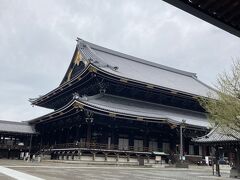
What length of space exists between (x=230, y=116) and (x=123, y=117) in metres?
17.0

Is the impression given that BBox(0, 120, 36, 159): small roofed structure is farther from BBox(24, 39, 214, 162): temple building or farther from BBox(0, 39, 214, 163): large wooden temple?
BBox(24, 39, 214, 162): temple building

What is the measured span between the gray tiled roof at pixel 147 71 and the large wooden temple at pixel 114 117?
1.13ft

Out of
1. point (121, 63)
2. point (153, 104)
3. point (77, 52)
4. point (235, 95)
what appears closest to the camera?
point (235, 95)

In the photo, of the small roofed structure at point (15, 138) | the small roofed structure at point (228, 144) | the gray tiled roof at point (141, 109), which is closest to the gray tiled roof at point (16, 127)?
the small roofed structure at point (15, 138)

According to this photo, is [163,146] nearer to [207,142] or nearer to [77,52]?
[207,142]

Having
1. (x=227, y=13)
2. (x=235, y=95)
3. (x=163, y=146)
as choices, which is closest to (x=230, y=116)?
(x=235, y=95)

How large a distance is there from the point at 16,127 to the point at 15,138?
5.81 feet

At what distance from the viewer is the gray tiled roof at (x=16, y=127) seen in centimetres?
4403

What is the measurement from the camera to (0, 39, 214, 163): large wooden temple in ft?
101

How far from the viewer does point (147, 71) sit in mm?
47188

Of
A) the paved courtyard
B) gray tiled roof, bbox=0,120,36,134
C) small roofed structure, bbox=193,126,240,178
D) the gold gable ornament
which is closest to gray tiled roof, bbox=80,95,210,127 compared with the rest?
the gold gable ornament

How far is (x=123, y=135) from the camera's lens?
3353 cm

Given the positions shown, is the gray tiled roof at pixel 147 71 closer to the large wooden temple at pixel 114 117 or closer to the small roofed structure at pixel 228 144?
the large wooden temple at pixel 114 117

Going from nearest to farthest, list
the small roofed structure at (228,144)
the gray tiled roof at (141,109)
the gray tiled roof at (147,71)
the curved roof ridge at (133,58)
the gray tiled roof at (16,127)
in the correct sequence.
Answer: the small roofed structure at (228,144) < the gray tiled roof at (141,109) < the gray tiled roof at (147,71) < the gray tiled roof at (16,127) < the curved roof ridge at (133,58)
